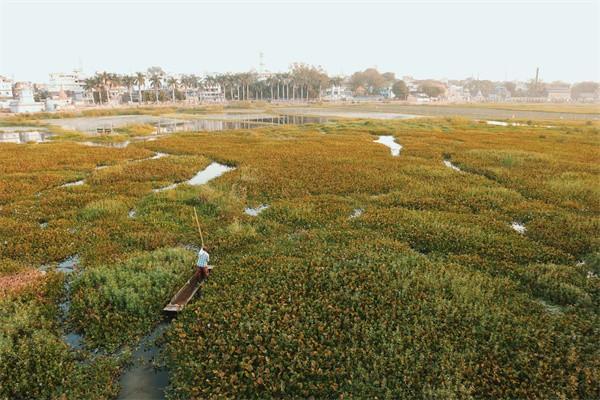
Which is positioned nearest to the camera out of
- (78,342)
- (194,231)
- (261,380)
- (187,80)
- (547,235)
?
(261,380)

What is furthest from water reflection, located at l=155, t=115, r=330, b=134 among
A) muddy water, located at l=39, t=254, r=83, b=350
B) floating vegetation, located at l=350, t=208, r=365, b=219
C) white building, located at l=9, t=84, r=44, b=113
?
white building, located at l=9, t=84, r=44, b=113

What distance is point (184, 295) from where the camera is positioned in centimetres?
1143

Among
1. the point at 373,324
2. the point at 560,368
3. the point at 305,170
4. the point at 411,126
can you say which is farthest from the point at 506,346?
the point at 411,126

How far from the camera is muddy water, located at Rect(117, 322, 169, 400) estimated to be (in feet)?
27.6

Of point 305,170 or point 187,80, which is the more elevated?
point 187,80

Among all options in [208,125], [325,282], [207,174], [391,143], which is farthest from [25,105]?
[325,282]

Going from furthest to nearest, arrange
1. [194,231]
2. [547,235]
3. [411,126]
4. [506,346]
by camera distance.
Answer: [411,126]
[194,231]
[547,235]
[506,346]

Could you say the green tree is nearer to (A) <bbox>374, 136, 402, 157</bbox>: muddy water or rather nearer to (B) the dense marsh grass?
(A) <bbox>374, 136, 402, 157</bbox>: muddy water

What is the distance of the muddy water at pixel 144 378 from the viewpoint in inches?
331

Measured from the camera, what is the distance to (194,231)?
54.2 feet

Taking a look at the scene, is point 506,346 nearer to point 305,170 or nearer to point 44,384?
point 44,384

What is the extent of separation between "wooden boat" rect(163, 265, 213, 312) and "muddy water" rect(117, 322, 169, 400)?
3.16 ft

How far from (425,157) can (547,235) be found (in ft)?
57.8

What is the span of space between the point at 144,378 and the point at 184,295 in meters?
2.87
